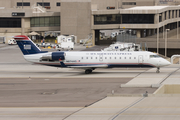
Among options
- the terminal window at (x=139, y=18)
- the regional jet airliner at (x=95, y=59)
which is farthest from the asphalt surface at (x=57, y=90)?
the terminal window at (x=139, y=18)

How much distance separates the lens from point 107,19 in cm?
9938

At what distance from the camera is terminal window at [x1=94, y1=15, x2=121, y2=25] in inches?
3863

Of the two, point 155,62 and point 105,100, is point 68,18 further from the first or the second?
point 105,100

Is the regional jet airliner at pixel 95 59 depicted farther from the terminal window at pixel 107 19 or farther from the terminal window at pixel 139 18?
the terminal window at pixel 107 19

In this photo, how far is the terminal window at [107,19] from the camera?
9811 cm

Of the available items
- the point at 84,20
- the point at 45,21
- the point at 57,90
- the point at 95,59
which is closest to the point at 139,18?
the point at 84,20

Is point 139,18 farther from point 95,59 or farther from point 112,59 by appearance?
point 95,59

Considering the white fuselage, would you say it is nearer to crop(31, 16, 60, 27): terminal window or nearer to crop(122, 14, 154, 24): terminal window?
crop(122, 14, 154, 24): terminal window

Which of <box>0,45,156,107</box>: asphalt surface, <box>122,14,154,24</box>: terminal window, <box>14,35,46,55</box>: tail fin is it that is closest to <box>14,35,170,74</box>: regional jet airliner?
<box>14,35,46,55</box>: tail fin

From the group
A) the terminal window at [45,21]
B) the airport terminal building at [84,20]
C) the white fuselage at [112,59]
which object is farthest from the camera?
the terminal window at [45,21]

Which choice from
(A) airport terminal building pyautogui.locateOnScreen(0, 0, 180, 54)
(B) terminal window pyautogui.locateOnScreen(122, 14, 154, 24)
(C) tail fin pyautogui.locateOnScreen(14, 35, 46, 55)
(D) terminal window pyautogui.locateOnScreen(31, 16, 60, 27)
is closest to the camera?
(C) tail fin pyautogui.locateOnScreen(14, 35, 46, 55)

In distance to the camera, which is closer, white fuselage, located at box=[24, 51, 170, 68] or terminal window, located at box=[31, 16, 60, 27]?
white fuselage, located at box=[24, 51, 170, 68]

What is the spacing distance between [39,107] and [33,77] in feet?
57.1

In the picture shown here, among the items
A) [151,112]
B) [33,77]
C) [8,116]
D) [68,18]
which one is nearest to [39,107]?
[8,116]
